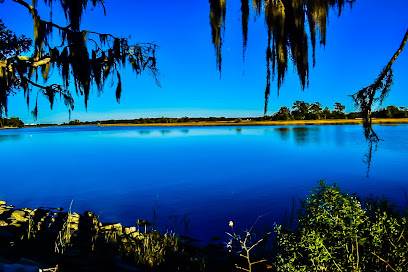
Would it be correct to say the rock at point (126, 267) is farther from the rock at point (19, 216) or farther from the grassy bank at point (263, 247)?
the rock at point (19, 216)

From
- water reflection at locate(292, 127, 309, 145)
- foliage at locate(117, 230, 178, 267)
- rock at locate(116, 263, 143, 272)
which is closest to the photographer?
rock at locate(116, 263, 143, 272)

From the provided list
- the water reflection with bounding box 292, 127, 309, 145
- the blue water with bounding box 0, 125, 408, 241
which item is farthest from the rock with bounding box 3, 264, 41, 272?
the water reflection with bounding box 292, 127, 309, 145

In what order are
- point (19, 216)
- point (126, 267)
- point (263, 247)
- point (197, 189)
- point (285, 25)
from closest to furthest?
point (285, 25) < point (126, 267) < point (263, 247) < point (19, 216) < point (197, 189)

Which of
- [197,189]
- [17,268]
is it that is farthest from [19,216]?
[197,189]

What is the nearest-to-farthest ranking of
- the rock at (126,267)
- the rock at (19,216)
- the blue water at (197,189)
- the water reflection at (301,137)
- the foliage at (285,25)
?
1. the foliage at (285,25)
2. the rock at (126,267)
3. the rock at (19,216)
4. the blue water at (197,189)
5. the water reflection at (301,137)

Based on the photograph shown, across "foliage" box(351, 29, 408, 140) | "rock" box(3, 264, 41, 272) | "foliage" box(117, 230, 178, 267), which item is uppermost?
"foliage" box(351, 29, 408, 140)

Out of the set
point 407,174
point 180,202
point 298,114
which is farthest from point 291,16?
point 298,114

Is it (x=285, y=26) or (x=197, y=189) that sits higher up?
(x=285, y=26)

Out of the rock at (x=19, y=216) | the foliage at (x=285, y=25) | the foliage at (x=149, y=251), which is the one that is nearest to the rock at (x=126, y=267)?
the foliage at (x=149, y=251)

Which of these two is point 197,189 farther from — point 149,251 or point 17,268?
point 17,268

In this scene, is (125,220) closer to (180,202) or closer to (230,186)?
(180,202)

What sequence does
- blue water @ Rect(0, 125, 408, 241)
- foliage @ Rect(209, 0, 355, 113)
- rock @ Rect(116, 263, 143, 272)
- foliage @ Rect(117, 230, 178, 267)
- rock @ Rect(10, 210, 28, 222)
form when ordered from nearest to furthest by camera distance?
foliage @ Rect(209, 0, 355, 113) → rock @ Rect(116, 263, 143, 272) → foliage @ Rect(117, 230, 178, 267) → rock @ Rect(10, 210, 28, 222) → blue water @ Rect(0, 125, 408, 241)

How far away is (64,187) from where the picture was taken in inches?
546

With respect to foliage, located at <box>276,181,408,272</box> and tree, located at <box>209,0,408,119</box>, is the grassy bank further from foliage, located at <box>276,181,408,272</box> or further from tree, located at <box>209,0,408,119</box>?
tree, located at <box>209,0,408,119</box>
